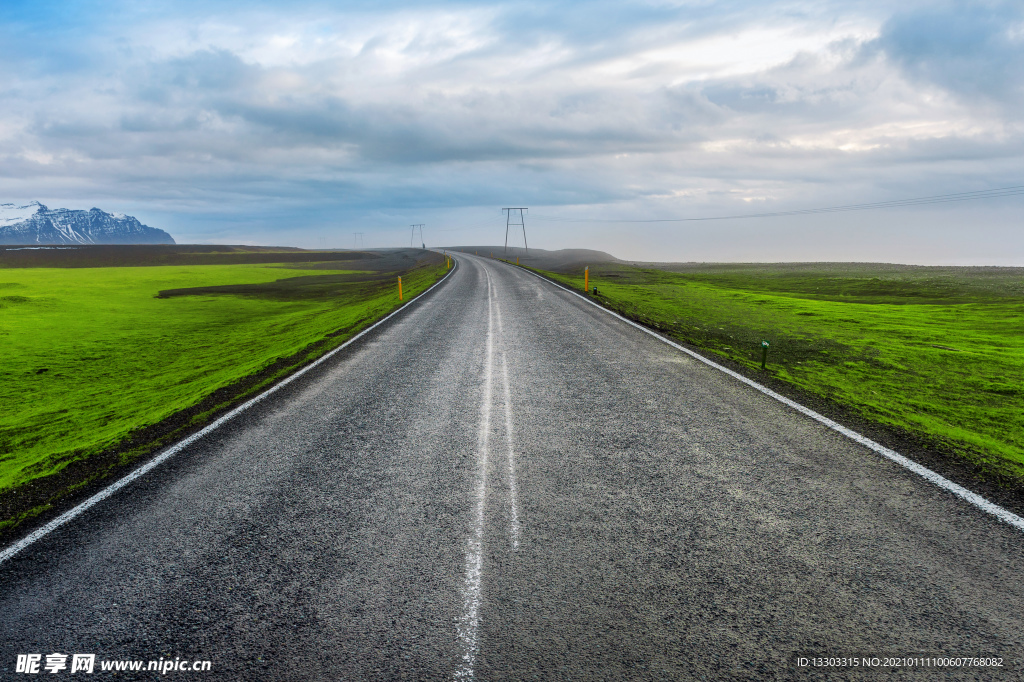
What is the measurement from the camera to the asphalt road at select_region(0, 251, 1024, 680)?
345 centimetres

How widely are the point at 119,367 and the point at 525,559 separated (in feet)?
65.6

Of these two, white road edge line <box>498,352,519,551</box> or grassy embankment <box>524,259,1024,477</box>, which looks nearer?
white road edge line <box>498,352,519,551</box>

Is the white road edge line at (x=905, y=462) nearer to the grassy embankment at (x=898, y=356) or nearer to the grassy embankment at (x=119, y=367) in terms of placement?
the grassy embankment at (x=898, y=356)

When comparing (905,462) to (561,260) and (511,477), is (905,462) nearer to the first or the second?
(511,477)

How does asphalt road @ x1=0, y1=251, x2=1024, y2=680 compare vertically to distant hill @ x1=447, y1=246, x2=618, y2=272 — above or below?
below

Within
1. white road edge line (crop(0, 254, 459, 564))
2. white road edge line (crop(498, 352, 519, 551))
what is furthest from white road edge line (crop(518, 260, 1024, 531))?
white road edge line (crop(0, 254, 459, 564))

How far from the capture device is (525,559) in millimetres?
4359

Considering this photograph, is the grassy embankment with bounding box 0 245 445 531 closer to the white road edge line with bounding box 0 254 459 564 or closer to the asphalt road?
the white road edge line with bounding box 0 254 459 564

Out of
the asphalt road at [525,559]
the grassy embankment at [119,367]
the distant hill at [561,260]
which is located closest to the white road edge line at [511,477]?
the asphalt road at [525,559]

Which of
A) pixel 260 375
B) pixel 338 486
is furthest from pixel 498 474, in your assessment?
pixel 260 375

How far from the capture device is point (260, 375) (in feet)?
37.2

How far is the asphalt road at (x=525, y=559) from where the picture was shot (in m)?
3.45

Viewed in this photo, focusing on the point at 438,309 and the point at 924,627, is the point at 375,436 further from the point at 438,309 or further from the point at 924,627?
the point at 438,309

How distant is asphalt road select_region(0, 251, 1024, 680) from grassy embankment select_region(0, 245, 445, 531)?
1572mm
